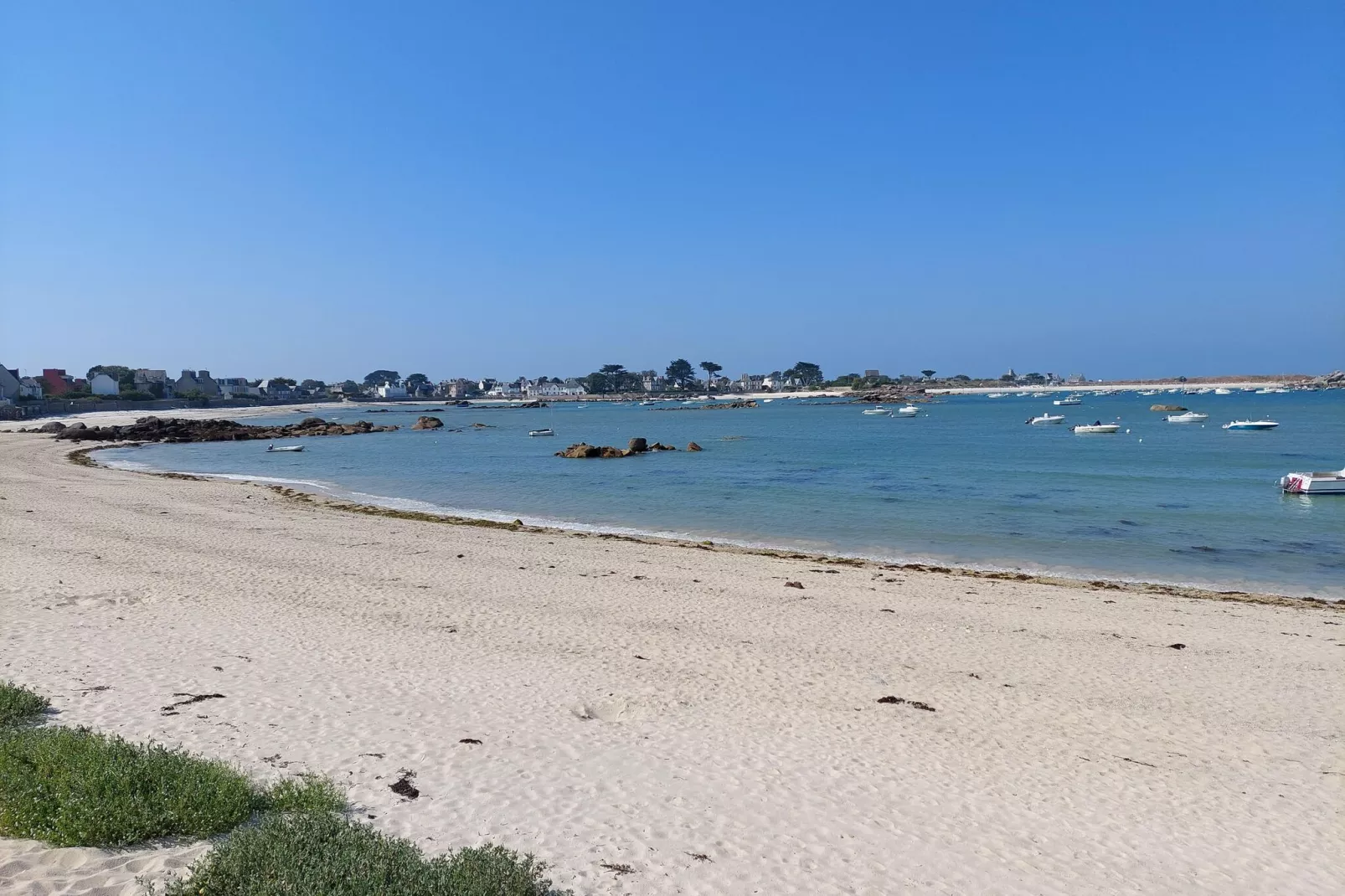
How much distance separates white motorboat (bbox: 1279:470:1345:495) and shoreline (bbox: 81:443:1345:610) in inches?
658

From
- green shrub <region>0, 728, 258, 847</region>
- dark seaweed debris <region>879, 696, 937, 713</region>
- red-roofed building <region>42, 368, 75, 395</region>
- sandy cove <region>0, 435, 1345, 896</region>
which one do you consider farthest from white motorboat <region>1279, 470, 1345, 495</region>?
red-roofed building <region>42, 368, 75, 395</region>

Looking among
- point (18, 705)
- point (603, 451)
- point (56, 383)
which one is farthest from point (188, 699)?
point (56, 383)

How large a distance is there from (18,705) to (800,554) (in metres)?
16.2

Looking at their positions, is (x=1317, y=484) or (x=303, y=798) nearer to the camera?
(x=303, y=798)

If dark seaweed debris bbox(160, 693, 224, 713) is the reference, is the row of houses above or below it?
above

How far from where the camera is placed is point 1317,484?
1162 inches

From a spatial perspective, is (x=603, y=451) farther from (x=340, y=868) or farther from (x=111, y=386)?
(x=111, y=386)

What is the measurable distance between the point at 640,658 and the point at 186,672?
5424 millimetres

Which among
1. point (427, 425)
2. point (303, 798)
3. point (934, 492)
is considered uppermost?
point (427, 425)

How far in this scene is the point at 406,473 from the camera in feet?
138

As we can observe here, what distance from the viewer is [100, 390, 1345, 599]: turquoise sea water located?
20844 millimetres

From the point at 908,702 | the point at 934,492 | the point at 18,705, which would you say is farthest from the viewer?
the point at 934,492

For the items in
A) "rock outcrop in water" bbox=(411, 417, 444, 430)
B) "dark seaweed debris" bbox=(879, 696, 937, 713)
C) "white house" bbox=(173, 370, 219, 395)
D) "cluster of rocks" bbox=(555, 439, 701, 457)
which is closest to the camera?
"dark seaweed debris" bbox=(879, 696, 937, 713)

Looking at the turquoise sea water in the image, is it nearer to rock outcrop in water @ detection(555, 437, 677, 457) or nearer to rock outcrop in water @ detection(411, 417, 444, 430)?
rock outcrop in water @ detection(555, 437, 677, 457)
